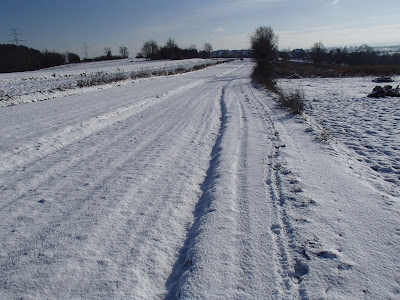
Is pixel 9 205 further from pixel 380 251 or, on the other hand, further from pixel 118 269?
pixel 380 251

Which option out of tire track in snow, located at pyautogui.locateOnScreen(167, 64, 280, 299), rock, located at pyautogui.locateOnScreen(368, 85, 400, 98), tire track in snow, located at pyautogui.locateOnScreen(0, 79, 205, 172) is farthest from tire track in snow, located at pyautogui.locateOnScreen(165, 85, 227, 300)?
rock, located at pyautogui.locateOnScreen(368, 85, 400, 98)

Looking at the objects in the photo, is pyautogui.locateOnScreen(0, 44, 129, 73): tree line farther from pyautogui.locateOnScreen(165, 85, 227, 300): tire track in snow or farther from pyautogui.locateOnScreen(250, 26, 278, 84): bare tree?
pyautogui.locateOnScreen(165, 85, 227, 300): tire track in snow

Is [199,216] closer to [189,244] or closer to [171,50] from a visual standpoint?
[189,244]

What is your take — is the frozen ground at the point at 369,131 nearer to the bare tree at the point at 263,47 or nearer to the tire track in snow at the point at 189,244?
the tire track in snow at the point at 189,244

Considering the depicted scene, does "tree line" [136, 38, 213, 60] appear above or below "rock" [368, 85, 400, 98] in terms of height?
above

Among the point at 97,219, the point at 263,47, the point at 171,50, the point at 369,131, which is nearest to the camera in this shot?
the point at 97,219

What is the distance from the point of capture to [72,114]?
10250mm

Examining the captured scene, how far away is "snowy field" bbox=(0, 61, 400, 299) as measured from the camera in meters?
2.60

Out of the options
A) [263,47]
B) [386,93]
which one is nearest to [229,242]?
[386,93]

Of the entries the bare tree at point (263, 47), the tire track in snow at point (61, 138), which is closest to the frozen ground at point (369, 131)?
the tire track in snow at point (61, 138)

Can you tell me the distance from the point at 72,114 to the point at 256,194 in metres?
8.67

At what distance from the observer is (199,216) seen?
379cm

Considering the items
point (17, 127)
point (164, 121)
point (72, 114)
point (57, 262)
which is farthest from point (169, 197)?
point (72, 114)

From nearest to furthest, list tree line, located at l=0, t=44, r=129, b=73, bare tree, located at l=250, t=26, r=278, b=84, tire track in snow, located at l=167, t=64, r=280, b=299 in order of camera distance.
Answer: tire track in snow, located at l=167, t=64, r=280, b=299 < bare tree, located at l=250, t=26, r=278, b=84 < tree line, located at l=0, t=44, r=129, b=73
